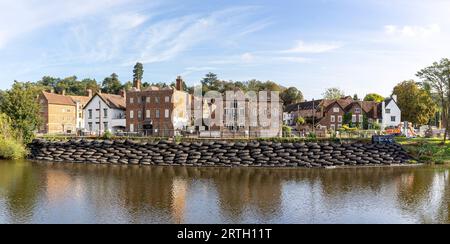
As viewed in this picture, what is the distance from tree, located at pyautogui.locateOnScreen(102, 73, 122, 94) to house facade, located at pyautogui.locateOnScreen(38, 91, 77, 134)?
31.7 metres

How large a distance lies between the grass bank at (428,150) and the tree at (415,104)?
78.1ft

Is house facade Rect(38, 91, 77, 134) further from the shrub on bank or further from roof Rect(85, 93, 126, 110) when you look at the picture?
the shrub on bank

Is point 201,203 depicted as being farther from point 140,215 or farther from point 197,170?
point 197,170

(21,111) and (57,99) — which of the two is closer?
(21,111)

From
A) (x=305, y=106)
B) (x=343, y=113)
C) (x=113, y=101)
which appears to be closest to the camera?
(x=113, y=101)

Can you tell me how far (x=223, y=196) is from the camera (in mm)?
22281

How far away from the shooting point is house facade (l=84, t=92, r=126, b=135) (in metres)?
60.7

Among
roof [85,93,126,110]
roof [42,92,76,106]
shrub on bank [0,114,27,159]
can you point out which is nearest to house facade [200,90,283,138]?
roof [85,93,126,110]

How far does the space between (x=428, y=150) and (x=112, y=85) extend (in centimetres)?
8976

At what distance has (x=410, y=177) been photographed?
3008cm

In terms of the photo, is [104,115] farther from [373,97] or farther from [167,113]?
[373,97]

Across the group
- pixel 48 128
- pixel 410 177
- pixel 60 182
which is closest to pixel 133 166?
pixel 60 182

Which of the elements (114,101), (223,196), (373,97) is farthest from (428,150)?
(373,97)
